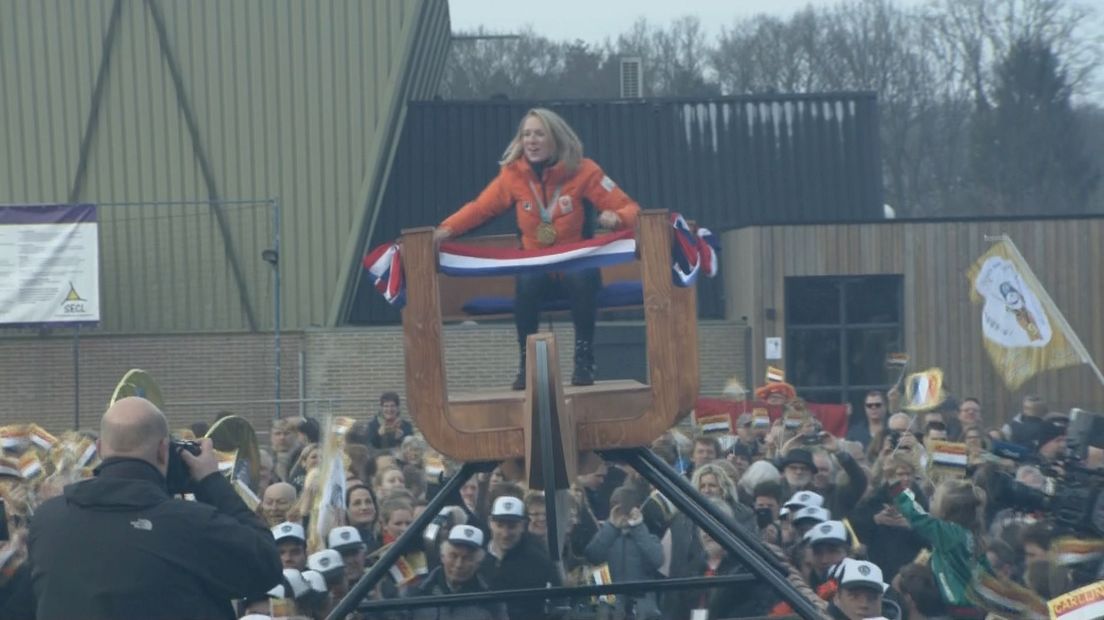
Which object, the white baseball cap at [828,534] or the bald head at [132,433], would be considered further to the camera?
the white baseball cap at [828,534]

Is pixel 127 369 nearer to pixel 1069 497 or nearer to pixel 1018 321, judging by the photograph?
pixel 1018 321

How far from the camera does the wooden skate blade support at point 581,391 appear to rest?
652 cm

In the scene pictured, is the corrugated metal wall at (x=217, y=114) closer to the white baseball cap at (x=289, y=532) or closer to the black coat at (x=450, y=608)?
the black coat at (x=450, y=608)

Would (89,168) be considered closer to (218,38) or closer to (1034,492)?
(218,38)

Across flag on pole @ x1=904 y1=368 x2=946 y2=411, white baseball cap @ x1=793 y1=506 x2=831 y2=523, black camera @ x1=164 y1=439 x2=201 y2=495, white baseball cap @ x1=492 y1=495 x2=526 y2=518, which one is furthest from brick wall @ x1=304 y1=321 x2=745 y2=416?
black camera @ x1=164 y1=439 x2=201 y2=495

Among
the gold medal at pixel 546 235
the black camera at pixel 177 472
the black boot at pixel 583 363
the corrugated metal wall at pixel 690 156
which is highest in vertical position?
the corrugated metal wall at pixel 690 156

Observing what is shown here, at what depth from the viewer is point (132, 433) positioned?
16.8ft

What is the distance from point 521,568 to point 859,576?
2205 mm

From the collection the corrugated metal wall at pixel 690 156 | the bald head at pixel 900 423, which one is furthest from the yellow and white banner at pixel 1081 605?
the corrugated metal wall at pixel 690 156

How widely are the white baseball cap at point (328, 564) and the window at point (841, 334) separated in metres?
16.9

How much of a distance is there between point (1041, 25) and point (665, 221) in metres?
44.6

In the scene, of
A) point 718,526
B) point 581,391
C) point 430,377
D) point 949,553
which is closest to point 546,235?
point 581,391

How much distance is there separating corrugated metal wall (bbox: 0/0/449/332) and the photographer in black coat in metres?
20.3

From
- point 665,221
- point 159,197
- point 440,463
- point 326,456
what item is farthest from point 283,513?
point 159,197
